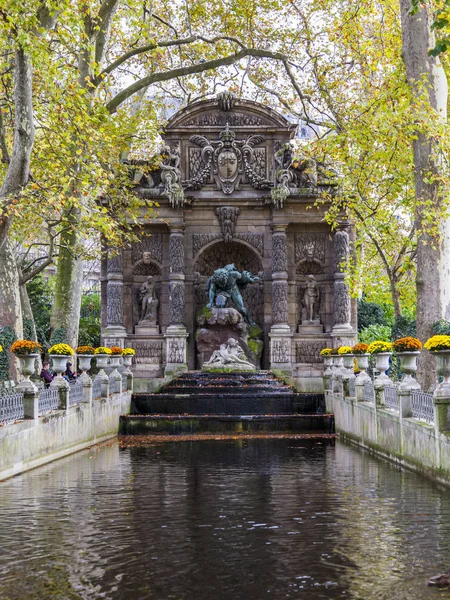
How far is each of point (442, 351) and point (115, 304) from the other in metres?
18.1

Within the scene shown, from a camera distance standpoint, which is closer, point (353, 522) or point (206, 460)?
point (353, 522)

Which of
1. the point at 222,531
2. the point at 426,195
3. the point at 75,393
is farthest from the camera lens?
the point at 426,195

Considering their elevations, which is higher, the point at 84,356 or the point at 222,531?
the point at 84,356

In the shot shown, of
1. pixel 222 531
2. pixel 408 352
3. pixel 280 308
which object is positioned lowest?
pixel 222 531

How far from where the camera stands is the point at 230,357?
26594mm

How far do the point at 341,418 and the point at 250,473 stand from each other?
291 inches

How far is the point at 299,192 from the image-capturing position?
28.9 metres

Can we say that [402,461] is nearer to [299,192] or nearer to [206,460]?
[206,460]

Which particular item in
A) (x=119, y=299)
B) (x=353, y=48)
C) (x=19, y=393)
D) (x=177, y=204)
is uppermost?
(x=353, y=48)

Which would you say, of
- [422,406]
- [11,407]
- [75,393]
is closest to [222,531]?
[422,406]

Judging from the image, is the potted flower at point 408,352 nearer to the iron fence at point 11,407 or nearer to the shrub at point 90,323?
the iron fence at point 11,407

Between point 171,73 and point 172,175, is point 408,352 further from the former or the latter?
point 172,175

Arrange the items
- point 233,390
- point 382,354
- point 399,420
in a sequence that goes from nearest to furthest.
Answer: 1. point 399,420
2. point 382,354
3. point 233,390

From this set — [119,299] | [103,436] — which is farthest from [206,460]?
[119,299]
